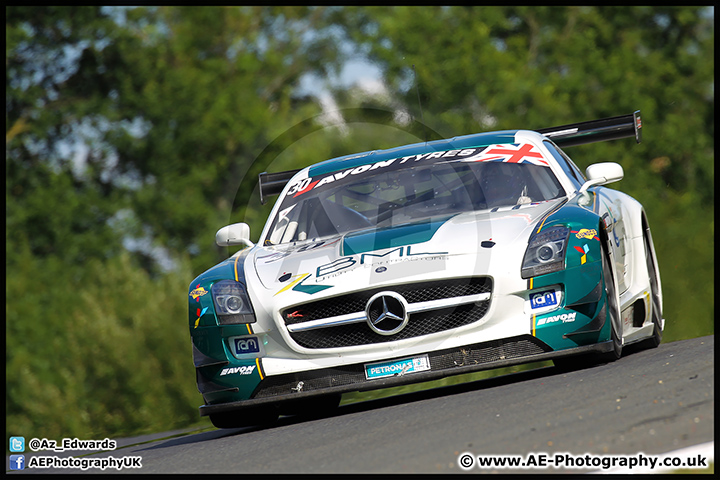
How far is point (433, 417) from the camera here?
17.9 feet

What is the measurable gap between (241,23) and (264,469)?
3774 centimetres

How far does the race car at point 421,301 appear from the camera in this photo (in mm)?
5926

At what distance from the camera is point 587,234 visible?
→ 20.0 feet

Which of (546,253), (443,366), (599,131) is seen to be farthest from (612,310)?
(599,131)

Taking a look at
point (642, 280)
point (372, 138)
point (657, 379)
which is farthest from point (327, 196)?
point (372, 138)

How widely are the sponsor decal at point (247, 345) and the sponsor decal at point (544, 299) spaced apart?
1682 mm

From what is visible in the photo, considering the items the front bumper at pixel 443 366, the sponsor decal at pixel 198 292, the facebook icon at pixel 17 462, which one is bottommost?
the facebook icon at pixel 17 462

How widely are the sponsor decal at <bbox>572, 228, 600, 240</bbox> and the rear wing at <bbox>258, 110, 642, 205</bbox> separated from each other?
2.95 meters

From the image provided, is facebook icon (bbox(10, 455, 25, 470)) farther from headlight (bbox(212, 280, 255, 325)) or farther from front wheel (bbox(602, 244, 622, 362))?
front wheel (bbox(602, 244, 622, 362))

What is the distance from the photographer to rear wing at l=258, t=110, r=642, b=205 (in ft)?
29.4

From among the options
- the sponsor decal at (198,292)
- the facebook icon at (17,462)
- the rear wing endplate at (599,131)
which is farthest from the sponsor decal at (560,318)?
the facebook icon at (17,462)

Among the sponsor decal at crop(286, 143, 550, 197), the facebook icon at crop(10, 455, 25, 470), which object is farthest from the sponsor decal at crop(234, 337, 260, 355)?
the sponsor decal at crop(286, 143, 550, 197)

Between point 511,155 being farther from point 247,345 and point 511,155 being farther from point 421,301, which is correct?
point 247,345

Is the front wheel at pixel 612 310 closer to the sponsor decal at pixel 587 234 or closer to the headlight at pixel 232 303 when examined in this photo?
the sponsor decal at pixel 587 234
